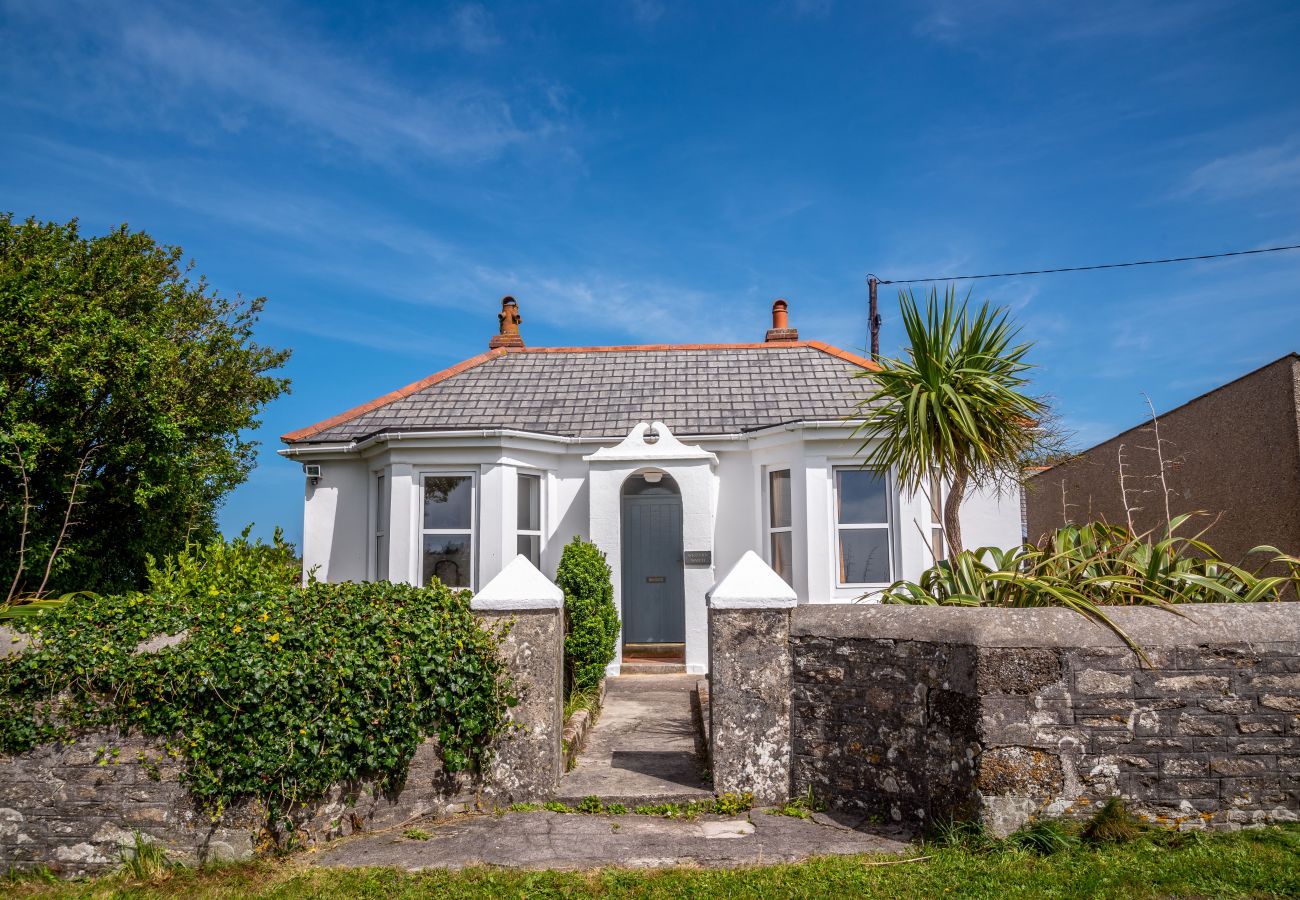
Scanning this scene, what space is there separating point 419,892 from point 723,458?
8.02 meters

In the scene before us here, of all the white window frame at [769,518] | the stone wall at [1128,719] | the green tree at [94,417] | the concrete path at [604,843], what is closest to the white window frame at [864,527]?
the white window frame at [769,518]

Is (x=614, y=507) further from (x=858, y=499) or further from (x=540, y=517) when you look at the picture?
(x=858, y=499)

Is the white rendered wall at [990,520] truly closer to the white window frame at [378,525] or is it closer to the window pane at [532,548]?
the window pane at [532,548]

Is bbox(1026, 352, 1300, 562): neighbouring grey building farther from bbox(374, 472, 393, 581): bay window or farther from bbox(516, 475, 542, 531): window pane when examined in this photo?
bbox(374, 472, 393, 581): bay window

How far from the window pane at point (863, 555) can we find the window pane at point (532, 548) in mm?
4252

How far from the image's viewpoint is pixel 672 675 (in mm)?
11078

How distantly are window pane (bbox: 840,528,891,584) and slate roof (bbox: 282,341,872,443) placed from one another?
1672mm

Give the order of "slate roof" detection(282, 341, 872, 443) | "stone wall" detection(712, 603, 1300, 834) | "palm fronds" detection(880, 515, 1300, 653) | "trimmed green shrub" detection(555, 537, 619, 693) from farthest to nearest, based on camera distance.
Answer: "slate roof" detection(282, 341, 872, 443) < "trimmed green shrub" detection(555, 537, 619, 693) < "palm fronds" detection(880, 515, 1300, 653) < "stone wall" detection(712, 603, 1300, 834)

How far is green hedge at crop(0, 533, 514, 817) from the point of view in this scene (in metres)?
5.34

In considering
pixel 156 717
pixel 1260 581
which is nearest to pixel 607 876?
pixel 156 717

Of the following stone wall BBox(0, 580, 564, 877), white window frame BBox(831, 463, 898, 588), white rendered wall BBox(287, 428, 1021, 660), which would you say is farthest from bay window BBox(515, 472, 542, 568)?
stone wall BBox(0, 580, 564, 877)

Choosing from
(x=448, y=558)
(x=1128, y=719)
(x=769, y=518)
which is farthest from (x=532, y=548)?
(x=1128, y=719)

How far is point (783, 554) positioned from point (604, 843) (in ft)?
21.6

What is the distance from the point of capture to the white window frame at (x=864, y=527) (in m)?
11.0
